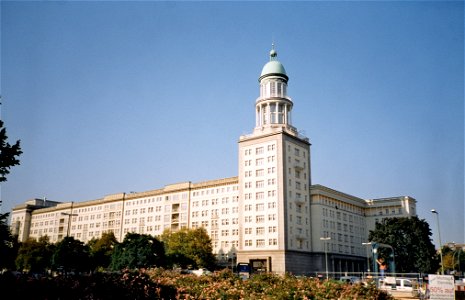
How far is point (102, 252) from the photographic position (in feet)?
297

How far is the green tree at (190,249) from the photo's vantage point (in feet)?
252

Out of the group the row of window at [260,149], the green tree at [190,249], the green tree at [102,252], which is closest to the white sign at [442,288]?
the green tree at [190,249]

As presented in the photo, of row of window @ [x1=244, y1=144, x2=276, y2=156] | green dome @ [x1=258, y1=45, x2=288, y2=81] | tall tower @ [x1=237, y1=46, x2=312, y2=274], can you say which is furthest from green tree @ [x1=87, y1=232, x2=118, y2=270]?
green dome @ [x1=258, y1=45, x2=288, y2=81]

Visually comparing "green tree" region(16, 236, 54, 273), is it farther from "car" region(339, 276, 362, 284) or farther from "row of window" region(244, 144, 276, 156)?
"car" region(339, 276, 362, 284)

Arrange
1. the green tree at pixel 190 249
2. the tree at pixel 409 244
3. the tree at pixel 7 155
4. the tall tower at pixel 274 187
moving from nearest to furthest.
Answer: the tree at pixel 7 155, the tree at pixel 409 244, the green tree at pixel 190 249, the tall tower at pixel 274 187

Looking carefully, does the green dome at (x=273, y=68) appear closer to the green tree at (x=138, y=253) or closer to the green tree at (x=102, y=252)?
the green tree at (x=138, y=253)

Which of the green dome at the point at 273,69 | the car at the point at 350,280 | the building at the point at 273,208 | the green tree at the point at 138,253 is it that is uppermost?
the green dome at the point at 273,69

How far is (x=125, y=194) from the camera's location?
117 m

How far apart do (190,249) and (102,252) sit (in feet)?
78.7

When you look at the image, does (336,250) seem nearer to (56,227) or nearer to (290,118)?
(290,118)

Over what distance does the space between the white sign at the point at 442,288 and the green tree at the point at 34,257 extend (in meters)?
87.1

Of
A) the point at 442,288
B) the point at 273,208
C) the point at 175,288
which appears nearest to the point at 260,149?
the point at 273,208

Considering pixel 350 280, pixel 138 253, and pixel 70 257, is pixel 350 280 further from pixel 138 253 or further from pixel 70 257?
pixel 70 257

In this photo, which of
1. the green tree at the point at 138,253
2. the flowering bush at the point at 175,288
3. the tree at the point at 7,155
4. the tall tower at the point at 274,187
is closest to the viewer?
the flowering bush at the point at 175,288
